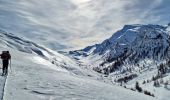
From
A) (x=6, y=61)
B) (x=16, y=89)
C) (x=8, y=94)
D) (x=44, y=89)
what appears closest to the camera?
(x=8, y=94)

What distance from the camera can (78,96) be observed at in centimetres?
2653

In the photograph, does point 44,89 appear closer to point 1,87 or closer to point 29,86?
point 29,86

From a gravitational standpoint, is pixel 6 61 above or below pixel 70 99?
above

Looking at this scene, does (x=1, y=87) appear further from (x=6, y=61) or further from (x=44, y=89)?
(x=6, y=61)

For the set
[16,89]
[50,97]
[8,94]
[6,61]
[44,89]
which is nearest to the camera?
[8,94]

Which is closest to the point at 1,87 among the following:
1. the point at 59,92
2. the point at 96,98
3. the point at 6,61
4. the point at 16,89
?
the point at 16,89

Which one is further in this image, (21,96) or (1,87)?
(1,87)

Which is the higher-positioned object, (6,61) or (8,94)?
(6,61)

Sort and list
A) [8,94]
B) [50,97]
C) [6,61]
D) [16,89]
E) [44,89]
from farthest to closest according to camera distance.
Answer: [6,61], [44,89], [16,89], [50,97], [8,94]

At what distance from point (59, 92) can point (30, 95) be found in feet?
11.3

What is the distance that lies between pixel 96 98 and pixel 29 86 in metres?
5.59

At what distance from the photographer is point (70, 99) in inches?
963

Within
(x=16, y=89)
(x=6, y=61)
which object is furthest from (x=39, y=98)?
(x=6, y=61)

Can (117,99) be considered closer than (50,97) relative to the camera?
No
